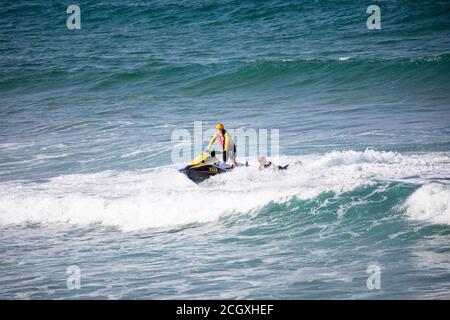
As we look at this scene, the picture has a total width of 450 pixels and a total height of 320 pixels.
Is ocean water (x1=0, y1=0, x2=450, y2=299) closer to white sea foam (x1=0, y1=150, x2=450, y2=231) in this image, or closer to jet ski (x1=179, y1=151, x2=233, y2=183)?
white sea foam (x1=0, y1=150, x2=450, y2=231)

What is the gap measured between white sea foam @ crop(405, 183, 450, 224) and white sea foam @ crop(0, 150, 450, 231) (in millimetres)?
175

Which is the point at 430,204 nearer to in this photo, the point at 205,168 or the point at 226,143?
the point at 226,143

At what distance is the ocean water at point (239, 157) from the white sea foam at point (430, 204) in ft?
0.12

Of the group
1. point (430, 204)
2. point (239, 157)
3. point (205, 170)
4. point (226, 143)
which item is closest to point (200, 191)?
point (205, 170)

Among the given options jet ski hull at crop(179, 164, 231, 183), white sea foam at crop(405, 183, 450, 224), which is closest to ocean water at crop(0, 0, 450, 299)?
white sea foam at crop(405, 183, 450, 224)

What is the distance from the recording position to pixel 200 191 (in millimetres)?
16750

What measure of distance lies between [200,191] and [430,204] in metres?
5.52

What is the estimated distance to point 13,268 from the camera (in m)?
13.0

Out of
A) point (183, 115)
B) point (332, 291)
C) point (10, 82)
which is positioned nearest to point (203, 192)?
point (332, 291)

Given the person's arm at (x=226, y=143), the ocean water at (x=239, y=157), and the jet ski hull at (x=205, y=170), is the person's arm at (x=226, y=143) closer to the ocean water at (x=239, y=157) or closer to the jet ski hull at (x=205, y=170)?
the jet ski hull at (x=205, y=170)

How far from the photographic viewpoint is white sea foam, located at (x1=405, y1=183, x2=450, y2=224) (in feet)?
44.7

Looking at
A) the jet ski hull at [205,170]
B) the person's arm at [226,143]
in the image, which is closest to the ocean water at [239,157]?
the jet ski hull at [205,170]

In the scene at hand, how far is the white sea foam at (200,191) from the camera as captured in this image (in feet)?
51.8
